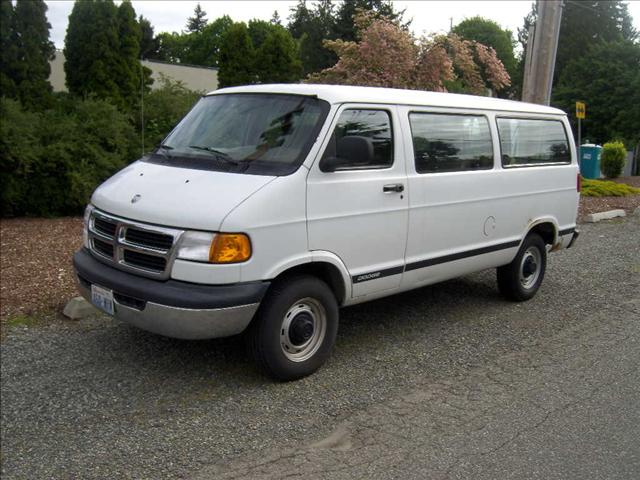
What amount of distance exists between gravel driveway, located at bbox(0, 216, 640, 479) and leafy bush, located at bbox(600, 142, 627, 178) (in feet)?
58.2

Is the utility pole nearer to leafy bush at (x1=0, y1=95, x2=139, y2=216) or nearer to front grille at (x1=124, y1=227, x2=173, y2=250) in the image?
leafy bush at (x1=0, y1=95, x2=139, y2=216)

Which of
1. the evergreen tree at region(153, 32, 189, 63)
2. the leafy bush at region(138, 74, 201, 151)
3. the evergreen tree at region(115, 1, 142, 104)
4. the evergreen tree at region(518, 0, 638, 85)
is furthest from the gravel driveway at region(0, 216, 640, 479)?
the evergreen tree at region(153, 32, 189, 63)

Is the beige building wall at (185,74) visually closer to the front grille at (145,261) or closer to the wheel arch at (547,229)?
the wheel arch at (547,229)

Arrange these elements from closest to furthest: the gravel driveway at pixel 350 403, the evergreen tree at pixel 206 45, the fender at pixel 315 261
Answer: the gravel driveway at pixel 350 403 < the fender at pixel 315 261 < the evergreen tree at pixel 206 45

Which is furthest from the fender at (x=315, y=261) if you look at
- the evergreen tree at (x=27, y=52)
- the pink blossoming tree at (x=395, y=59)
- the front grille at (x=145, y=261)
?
the evergreen tree at (x=27, y=52)

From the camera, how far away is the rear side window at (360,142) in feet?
15.0

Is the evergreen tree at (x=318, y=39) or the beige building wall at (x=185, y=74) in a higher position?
the evergreen tree at (x=318, y=39)

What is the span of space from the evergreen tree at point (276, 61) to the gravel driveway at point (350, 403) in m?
19.1

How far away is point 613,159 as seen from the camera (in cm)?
2205

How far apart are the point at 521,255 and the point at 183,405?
12.8 ft

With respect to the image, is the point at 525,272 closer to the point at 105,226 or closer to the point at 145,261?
the point at 145,261

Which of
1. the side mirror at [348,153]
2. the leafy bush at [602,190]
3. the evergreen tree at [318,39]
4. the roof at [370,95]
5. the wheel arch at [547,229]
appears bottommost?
the leafy bush at [602,190]

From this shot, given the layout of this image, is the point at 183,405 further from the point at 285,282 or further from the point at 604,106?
the point at 604,106

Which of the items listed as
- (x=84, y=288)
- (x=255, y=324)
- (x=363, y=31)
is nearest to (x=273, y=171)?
(x=255, y=324)
